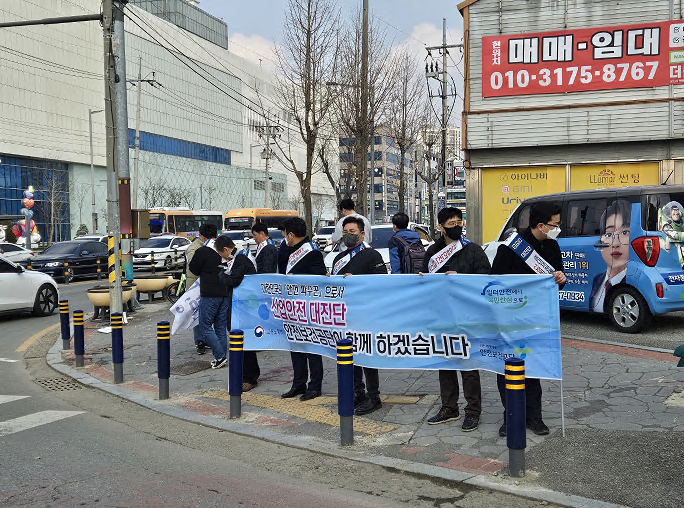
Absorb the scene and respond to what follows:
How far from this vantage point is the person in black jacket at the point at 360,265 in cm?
718

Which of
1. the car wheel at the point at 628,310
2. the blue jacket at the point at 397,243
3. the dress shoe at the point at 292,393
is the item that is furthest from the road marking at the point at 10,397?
the car wheel at the point at 628,310

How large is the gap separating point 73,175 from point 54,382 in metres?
58.7

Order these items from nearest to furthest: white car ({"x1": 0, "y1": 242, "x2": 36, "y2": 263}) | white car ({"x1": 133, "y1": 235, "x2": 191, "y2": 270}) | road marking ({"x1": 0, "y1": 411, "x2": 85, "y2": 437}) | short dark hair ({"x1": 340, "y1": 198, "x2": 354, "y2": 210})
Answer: road marking ({"x1": 0, "y1": 411, "x2": 85, "y2": 437}), short dark hair ({"x1": 340, "y1": 198, "x2": 354, "y2": 210}), white car ({"x1": 0, "y1": 242, "x2": 36, "y2": 263}), white car ({"x1": 133, "y1": 235, "x2": 191, "y2": 270})

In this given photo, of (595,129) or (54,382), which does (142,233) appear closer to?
(54,382)

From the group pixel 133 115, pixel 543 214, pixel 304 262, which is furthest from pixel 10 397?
pixel 133 115

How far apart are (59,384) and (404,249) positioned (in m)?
4.87

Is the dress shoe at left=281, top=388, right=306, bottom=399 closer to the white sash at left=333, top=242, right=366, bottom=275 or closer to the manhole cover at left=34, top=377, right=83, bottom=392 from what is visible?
the white sash at left=333, top=242, right=366, bottom=275

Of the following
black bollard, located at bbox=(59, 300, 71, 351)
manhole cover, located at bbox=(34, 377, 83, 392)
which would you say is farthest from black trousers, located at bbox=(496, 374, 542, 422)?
black bollard, located at bbox=(59, 300, 71, 351)

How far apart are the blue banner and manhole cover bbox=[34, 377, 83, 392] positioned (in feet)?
8.56

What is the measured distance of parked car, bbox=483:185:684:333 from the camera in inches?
404

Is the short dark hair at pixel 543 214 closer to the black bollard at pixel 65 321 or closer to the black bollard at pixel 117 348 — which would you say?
the black bollard at pixel 117 348

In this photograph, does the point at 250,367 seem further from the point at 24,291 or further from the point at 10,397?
the point at 24,291

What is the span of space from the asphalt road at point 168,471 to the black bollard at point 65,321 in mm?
3430

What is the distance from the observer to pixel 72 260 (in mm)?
26875
